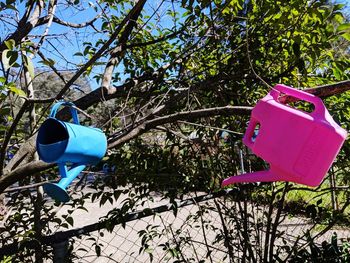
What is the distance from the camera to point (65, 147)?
0.99m

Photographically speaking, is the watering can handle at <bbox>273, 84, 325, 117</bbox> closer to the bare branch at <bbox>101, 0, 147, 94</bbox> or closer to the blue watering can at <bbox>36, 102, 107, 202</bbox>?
the blue watering can at <bbox>36, 102, 107, 202</bbox>

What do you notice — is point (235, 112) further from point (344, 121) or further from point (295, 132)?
point (344, 121)

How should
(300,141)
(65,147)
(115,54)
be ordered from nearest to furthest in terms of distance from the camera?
(300,141) → (65,147) → (115,54)

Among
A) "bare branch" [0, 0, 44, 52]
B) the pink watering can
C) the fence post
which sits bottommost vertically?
the pink watering can

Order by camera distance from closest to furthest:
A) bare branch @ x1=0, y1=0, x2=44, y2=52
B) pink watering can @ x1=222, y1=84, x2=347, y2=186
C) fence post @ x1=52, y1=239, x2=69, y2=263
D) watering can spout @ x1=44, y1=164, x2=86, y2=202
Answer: pink watering can @ x1=222, y1=84, x2=347, y2=186 < watering can spout @ x1=44, y1=164, x2=86, y2=202 < bare branch @ x1=0, y1=0, x2=44, y2=52 < fence post @ x1=52, y1=239, x2=69, y2=263

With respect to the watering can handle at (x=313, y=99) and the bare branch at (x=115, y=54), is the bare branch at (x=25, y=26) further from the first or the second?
the watering can handle at (x=313, y=99)

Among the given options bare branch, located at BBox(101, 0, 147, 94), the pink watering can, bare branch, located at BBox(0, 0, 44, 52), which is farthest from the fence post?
the pink watering can

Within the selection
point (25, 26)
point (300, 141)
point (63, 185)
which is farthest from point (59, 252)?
point (300, 141)

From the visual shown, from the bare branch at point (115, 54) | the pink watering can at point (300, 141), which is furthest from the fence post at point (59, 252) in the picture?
the pink watering can at point (300, 141)

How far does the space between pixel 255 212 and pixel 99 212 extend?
12.8 feet

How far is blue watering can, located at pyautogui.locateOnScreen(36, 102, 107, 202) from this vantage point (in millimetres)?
996

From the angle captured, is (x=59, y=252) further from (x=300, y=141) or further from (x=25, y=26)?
(x=300, y=141)

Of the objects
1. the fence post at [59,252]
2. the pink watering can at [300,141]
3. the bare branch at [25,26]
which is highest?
the bare branch at [25,26]

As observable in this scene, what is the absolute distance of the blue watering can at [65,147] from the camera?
3.27 ft
